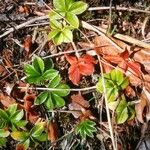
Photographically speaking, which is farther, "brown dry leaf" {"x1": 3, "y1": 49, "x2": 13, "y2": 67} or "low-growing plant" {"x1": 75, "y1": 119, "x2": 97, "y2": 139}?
"brown dry leaf" {"x1": 3, "y1": 49, "x2": 13, "y2": 67}

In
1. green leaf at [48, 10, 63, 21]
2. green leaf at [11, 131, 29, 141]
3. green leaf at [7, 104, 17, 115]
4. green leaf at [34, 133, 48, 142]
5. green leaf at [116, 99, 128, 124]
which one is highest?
green leaf at [48, 10, 63, 21]

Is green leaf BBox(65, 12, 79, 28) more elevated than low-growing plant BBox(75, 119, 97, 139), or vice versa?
green leaf BBox(65, 12, 79, 28)

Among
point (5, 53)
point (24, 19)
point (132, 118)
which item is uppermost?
point (24, 19)

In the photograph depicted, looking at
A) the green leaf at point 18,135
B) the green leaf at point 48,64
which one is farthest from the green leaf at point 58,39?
the green leaf at point 18,135

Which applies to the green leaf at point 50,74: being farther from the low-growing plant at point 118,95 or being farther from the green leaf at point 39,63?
the low-growing plant at point 118,95

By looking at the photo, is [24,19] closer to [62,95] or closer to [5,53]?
[5,53]

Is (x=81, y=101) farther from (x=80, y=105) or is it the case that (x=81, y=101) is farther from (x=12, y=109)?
(x=12, y=109)

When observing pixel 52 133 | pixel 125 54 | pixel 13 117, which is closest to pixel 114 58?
pixel 125 54

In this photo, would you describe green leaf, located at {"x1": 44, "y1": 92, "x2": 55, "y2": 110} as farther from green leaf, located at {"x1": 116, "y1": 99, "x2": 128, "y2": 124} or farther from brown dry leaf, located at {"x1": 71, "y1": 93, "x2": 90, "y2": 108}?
green leaf, located at {"x1": 116, "y1": 99, "x2": 128, "y2": 124}

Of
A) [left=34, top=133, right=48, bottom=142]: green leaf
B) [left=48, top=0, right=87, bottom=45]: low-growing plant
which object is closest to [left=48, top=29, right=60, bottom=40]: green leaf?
[left=48, top=0, right=87, bottom=45]: low-growing plant

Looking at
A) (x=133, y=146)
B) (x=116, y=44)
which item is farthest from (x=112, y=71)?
(x=133, y=146)
